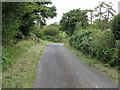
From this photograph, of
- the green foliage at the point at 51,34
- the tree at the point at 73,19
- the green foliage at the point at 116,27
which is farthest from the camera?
the green foliage at the point at 51,34

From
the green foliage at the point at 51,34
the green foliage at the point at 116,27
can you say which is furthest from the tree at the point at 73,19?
the green foliage at the point at 116,27

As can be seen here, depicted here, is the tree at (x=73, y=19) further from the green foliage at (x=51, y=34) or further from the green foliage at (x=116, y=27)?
the green foliage at (x=116, y=27)

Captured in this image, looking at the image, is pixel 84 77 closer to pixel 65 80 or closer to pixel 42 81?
pixel 65 80

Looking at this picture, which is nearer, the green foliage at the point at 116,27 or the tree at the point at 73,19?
the green foliage at the point at 116,27

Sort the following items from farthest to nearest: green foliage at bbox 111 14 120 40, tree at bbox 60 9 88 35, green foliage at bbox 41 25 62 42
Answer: green foliage at bbox 41 25 62 42
tree at bbox 60 9 88 35
green foliage at bbox 111 14 120 40

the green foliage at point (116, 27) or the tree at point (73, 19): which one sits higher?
the tree at point (73, 19)

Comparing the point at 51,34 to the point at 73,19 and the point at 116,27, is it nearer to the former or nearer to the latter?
the point at 73,19

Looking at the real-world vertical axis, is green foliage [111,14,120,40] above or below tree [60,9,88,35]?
below

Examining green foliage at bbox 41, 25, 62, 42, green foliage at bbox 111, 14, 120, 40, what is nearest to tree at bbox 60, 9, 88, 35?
green foliage at bbox 41, 25, 62, 42

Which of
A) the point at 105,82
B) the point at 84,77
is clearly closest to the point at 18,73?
the point at 84,77

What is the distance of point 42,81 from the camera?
244 inches

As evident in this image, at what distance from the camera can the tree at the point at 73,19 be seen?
2804 cm

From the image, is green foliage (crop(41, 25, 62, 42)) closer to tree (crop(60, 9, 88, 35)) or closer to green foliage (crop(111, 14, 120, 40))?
tree (crop(60, 9, 88, 35))

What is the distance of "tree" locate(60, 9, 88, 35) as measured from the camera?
92.0 ft
